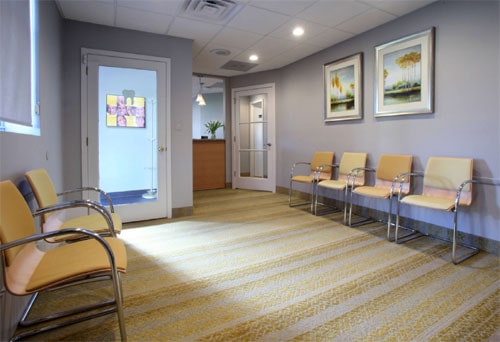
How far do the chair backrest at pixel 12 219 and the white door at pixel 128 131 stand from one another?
6.78 ft

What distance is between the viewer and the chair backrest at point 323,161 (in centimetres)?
432

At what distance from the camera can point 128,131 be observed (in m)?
3.61

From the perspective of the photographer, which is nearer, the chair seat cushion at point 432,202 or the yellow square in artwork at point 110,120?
the chair seat cushion at point 432,202

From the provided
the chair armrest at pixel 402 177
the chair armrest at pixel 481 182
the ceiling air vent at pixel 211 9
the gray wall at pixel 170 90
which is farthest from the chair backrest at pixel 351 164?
the ceiling air vent at pixel 211 9

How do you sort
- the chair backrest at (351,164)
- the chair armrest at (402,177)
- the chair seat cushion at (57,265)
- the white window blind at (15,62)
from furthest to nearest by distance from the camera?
the chair backrest at (351,164)
the chair armrest at (402,177)
the white window blind at (15,62)
the chair seat cushion at (57,265)

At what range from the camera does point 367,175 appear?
149 inches

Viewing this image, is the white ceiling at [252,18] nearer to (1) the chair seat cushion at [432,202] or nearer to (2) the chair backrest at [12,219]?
(1) the chair seat cushion at [432,202]

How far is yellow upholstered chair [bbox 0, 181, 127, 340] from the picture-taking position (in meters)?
1.16

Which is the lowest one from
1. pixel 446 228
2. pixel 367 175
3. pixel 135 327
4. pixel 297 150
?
pixel 135 327

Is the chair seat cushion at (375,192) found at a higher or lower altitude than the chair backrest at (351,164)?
lower

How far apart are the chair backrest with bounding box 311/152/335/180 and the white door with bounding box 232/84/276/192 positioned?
4.34 feet

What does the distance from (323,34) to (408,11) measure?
3.34 ft

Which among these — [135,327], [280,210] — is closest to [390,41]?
[280,210]

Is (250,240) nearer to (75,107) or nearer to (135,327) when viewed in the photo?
(135,327)
